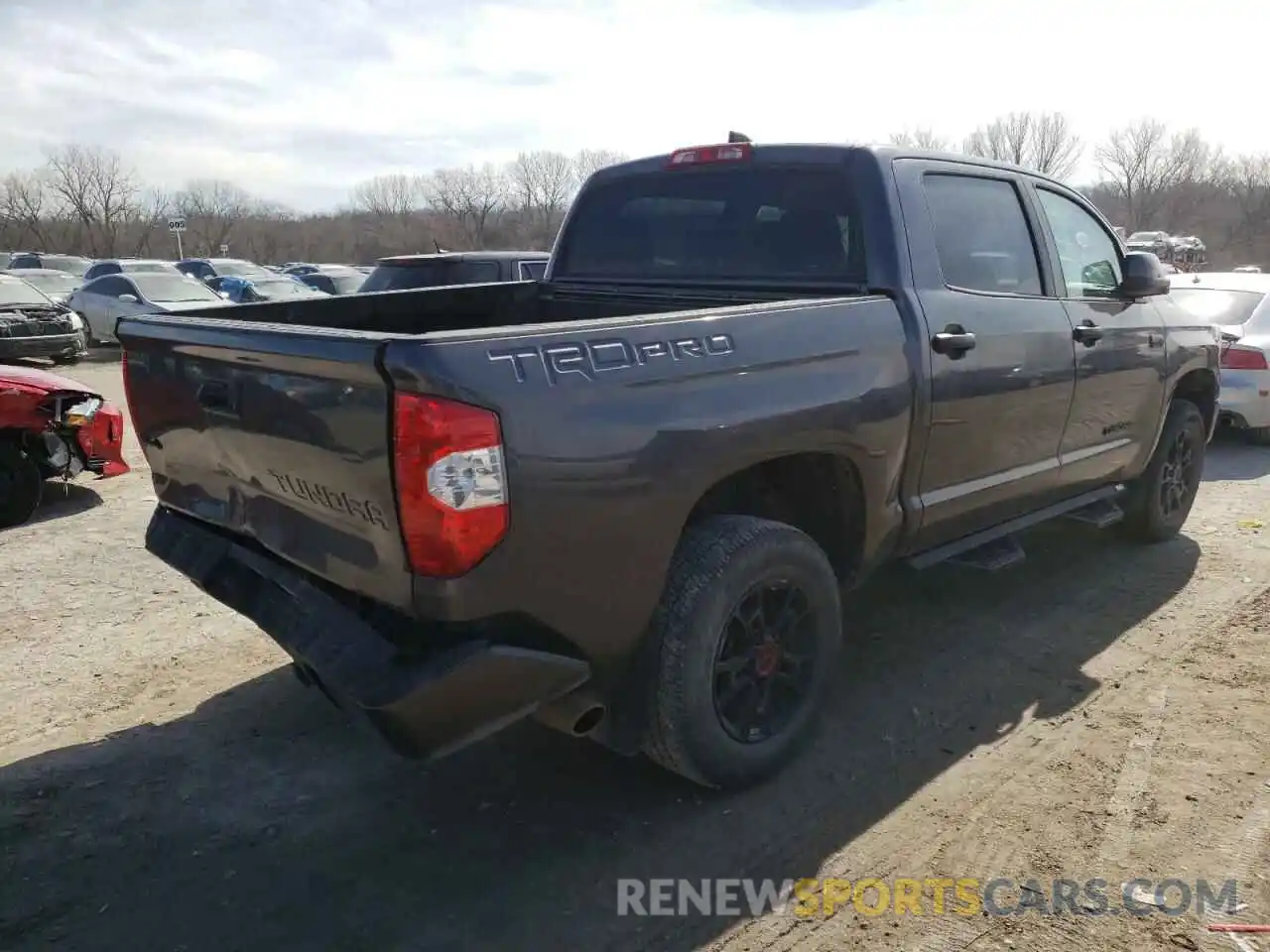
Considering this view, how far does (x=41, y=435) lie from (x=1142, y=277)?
6.57 m

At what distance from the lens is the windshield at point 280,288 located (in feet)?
62.6

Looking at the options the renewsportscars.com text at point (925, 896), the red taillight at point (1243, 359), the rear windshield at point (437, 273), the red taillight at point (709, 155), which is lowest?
the renewsportscars.com text at point (925, 896)

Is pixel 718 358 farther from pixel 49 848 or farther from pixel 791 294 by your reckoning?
pixel 49 848

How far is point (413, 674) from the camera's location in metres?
2.37

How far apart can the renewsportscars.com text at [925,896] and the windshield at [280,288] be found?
59.9ft

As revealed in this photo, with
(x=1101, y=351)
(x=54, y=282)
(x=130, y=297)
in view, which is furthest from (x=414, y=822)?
(x=54, y=282)

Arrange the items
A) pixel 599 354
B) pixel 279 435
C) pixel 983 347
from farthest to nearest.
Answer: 1. pixel 983 347
2. pixel 279 435
3. pixel 599 354

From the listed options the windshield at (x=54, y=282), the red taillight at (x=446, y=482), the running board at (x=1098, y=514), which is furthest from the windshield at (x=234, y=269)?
the red taillight at (x=446, y=482)

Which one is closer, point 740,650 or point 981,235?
point 740,650

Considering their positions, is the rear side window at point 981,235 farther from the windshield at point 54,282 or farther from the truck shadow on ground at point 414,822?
the windshield at point 54,282

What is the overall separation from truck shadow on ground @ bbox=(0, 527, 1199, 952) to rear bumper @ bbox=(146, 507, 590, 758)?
1.85 feet

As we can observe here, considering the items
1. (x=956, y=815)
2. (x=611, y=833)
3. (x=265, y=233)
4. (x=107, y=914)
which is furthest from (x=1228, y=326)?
(x=265, y=233)

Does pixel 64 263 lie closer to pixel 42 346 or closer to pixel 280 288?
pixel 280 288

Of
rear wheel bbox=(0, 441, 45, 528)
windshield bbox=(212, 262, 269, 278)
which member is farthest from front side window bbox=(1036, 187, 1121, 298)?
windshield bbox=(212, 262, 269, 278)
